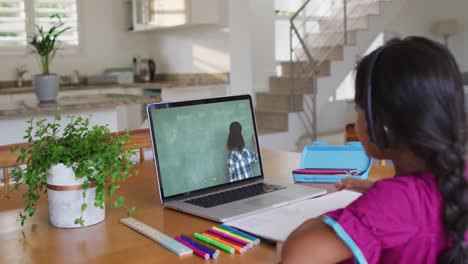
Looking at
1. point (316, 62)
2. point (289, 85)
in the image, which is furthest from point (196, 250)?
point (316, 62)

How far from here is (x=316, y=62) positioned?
6141 mm

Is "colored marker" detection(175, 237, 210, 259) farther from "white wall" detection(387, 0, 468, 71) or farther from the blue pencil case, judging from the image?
"white wall" detection(387, 0, 468, 71)

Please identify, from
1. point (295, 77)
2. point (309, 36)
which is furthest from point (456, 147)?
point (309, 36)

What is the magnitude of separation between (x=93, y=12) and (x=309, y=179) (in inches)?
188

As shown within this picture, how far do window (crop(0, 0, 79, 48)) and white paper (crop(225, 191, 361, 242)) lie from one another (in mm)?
4402

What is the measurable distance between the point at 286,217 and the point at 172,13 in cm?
405

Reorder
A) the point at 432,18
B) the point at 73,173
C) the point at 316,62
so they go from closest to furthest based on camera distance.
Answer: the point at 73,173
the point at 316,62
the point at 432,18

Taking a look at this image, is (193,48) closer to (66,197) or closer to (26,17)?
(26,17)

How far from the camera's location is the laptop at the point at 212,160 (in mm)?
1271

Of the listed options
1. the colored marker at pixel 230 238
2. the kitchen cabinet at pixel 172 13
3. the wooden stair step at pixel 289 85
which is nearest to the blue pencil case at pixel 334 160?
the colored marker at pixel 230 238

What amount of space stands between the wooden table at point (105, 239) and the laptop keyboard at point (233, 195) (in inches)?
2.7

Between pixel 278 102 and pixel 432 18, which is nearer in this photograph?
pixel 278 102

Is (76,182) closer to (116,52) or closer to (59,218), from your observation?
(59,218)

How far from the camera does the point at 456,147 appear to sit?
0.73m
